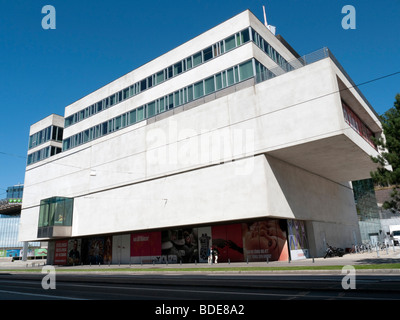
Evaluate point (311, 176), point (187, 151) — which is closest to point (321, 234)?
point (311, 176)

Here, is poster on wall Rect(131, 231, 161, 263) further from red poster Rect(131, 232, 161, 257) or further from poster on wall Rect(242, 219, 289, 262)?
poster on wall Rect(242, 219, 289, 262)

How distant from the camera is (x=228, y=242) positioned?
31016 millimetres

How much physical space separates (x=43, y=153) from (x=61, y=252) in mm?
17112

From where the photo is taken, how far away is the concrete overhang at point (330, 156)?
85.5 ft

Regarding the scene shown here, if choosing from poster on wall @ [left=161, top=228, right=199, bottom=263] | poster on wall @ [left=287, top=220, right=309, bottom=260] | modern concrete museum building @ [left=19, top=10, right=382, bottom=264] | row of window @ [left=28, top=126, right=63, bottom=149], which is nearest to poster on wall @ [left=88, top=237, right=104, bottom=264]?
modern concrete museum building @ [left=19, top=10, right=382, bottom=264]

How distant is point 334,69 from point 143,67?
2434 cm

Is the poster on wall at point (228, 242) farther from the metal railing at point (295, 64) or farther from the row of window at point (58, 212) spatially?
the row of window at point (58, 212)

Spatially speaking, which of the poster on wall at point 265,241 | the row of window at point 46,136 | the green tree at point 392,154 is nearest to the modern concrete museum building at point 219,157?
the poster on wall at point 265,241

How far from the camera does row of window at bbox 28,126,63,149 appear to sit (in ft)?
Result: 173

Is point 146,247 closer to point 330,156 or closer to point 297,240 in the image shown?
point 297,240

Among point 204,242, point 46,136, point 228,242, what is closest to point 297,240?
point 228,242

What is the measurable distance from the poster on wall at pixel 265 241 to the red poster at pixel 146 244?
11626 millimetres

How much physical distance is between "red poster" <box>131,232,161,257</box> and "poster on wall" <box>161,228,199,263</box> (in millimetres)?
795

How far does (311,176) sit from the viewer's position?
35656mm
